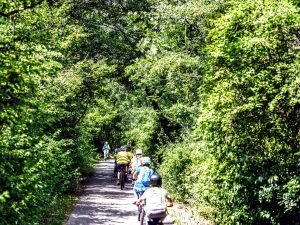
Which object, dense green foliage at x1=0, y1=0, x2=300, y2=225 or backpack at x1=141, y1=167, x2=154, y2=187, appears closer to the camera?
dense green foliage at x1=0, y1=0, x2=300, y2=225

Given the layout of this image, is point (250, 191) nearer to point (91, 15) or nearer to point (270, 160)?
point (270, 160)

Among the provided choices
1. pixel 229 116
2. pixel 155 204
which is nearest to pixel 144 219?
pixel 155 204

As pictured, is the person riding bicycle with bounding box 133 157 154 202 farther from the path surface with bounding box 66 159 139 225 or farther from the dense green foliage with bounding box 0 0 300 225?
the path surface with bounding box 66 159 139 225

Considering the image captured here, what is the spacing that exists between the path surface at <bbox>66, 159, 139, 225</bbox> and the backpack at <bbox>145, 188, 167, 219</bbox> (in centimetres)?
426

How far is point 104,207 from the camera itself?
605 inches

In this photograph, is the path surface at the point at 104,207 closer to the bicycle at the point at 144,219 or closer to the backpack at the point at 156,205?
the bicycle at the point at 144,219

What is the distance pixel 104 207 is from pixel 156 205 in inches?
288

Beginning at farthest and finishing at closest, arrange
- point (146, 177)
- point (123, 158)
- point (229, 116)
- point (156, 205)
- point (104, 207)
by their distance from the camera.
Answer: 1. point (123, 158)
2. point (104, 207)
3. point (146, 177)
4. point (229, 116)
5. point (156, 205)

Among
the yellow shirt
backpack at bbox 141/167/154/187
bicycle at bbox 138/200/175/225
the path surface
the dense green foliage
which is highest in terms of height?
the dense green foliage

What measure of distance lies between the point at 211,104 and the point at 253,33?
1.73 m

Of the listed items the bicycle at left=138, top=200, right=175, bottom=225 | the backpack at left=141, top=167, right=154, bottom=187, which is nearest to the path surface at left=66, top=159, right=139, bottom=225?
the bicycle at left=138, top=200, right=175, bottom=225

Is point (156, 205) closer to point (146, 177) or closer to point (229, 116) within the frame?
point (229, 116)

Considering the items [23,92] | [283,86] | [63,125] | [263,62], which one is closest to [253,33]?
[263,62]

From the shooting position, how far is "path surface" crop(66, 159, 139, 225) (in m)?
12.9
